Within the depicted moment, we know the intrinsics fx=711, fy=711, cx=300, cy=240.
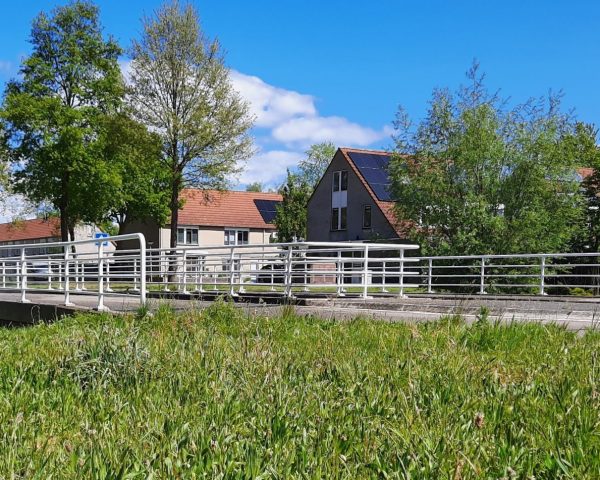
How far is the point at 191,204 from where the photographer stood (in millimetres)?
66312

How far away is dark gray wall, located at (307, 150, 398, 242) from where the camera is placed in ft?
150

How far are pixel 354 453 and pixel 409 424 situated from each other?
1.63 ft

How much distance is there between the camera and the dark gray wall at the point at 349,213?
45.7 meters

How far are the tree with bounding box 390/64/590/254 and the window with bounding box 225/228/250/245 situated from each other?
114ft

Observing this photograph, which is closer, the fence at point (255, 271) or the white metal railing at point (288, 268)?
the fence at point (255, 271)

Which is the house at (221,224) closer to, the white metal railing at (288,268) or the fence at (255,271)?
the fence at (255,271)

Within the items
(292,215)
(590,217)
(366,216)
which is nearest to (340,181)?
(366,216)

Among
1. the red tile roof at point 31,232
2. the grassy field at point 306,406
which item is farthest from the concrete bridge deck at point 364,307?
the red tile roof at point 31,232

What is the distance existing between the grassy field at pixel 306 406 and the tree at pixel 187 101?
3058cm

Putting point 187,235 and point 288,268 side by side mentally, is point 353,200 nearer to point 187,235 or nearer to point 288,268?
point 187,235

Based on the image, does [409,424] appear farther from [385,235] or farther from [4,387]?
[385,235]

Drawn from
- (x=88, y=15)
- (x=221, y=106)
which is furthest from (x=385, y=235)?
(x=88, y=15)

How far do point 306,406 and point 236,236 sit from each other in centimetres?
6382

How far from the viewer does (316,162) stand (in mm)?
87188
